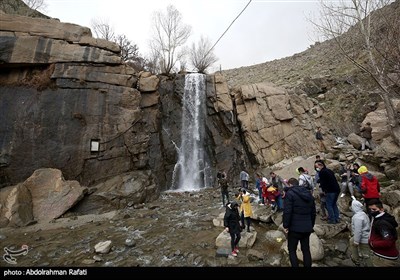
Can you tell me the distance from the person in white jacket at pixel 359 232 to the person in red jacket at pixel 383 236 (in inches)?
20.6

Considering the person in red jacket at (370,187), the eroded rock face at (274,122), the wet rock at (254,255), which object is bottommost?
the wet rock at (254,255)

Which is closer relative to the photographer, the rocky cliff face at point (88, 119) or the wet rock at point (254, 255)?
the wet rock at point (254, 255)

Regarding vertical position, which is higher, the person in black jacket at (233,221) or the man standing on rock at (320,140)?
the man standing on rock at (320,140)

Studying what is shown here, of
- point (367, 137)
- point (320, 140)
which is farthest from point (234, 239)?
point (320, 140)

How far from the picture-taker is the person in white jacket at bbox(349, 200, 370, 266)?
5.04 meters

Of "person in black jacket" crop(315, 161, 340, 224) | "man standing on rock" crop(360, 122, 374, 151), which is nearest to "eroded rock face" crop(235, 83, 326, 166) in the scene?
"man standing on rock" crop(360, 122, 374, 151)

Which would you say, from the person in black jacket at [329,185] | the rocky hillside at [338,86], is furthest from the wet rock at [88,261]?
the rocky hillside at [338,86]

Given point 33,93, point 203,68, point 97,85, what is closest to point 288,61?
point 203,68

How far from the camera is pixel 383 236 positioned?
168 inches

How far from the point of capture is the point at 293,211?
15.2 ft

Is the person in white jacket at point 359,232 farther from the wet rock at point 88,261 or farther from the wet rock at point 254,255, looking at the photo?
the wet rock at point 88,261

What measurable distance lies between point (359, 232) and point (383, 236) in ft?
2.98

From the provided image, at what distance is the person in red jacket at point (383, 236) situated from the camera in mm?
4242

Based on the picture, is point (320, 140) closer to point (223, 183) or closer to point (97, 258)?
point (223, 183)
